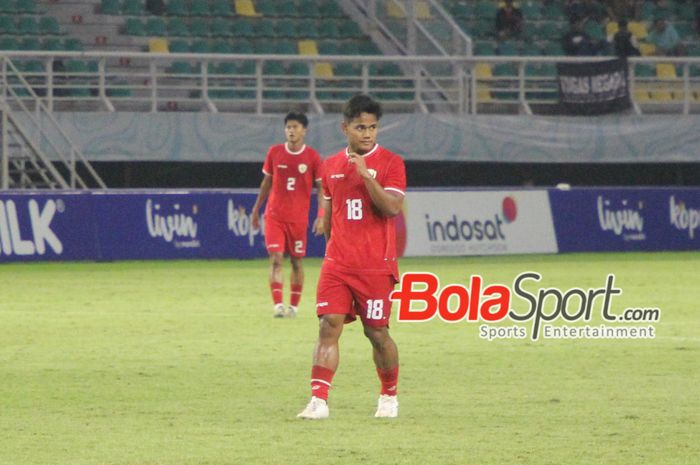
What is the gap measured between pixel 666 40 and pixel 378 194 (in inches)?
1085

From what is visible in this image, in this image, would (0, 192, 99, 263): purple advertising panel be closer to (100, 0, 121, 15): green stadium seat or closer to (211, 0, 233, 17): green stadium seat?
(100, 0, 121, 15): green stadium seat

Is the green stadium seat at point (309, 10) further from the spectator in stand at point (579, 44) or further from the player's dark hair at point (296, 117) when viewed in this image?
the player's dark hair at point (296, 117)

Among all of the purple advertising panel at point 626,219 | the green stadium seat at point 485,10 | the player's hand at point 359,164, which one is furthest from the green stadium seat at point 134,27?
the player's hand at point 359,164

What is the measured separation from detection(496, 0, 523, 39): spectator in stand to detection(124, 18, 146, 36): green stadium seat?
27.2ft

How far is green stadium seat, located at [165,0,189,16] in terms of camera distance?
3412 centimetres

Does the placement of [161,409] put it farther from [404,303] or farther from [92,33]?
[92,33]

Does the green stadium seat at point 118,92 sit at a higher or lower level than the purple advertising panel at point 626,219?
higher

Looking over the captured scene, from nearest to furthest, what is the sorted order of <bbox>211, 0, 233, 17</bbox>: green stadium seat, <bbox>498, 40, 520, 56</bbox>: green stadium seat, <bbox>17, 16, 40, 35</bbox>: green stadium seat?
<bbox>17, 16, 40, 35</bbox>: green stadium seat < <bbox>211, 0, 233, 17</bbox>: green stadium seat < <bbox>498, 40, 520, 56</bbox>: green stadium seat

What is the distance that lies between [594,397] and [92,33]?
75.5 ft

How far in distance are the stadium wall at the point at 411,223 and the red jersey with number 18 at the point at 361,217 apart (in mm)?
16231

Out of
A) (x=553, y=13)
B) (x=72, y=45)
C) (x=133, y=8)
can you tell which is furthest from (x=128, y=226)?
(x=553, y=13)

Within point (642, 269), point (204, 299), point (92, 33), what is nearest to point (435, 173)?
point (92, 33)

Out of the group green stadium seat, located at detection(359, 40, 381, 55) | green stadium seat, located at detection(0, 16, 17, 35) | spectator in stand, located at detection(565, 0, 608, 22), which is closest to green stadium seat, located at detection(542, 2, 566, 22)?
spectator in stand, located at detection(565, 0, 608, 22)

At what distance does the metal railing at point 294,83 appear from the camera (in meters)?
29.7
